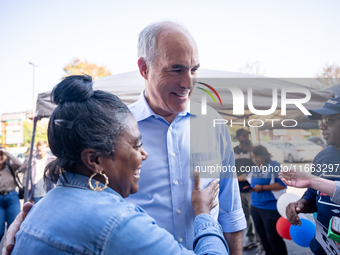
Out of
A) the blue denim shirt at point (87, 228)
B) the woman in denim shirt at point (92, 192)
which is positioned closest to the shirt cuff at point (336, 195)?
the woman in denim shirt at point (92, 192)

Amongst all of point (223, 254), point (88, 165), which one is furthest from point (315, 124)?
point (88, 165)

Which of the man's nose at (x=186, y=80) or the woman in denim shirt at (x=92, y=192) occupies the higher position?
the man's nose at (x=186, y=80)

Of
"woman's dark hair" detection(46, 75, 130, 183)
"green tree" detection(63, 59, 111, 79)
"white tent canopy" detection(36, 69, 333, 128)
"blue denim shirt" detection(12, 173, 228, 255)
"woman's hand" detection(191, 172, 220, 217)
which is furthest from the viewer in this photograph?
"green tree" detection(63, 59, 111, 79)

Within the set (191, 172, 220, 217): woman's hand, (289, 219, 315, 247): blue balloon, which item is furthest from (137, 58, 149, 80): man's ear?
(289, 219, 315, 247): blue balloon

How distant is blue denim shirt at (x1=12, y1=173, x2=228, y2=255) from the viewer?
750 millimetres

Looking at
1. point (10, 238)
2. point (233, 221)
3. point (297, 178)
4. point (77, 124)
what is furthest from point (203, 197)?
point (297, 178)

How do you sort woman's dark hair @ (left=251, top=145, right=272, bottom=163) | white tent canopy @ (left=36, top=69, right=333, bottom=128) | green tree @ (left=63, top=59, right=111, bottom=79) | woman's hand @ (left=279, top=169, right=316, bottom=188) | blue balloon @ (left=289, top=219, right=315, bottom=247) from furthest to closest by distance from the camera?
green tree @ (left=63, top=59, right=111, bottom=79) < woman's dark hair @ (left=251, top=145, right=272, bottom=163) < white tent canopy @ (left=36, top=69, right=333, bottom=128) < blue balloon @ (left=289, top=219, right=315, bottom=247) < woman's hand @ (left=279, top=169, right=316, bottom=188)

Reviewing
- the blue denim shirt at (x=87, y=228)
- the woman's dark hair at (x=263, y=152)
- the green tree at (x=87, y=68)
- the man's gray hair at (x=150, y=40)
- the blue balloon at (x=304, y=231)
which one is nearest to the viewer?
the blue denim shirt at (x=87, y=228)

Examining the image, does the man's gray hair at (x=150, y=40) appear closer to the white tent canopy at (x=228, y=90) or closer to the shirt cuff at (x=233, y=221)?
the shirt cuff at (x=233, y=221)

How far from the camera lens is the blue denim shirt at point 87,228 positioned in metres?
0.75

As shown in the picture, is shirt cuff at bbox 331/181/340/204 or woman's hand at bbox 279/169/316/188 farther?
woman's hand at bbox 279/169/316/188

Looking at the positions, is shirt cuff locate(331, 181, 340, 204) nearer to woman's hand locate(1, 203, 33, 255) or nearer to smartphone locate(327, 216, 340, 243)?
smartphone locate(327, 216, 340, 243)

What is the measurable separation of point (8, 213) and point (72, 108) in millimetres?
4537

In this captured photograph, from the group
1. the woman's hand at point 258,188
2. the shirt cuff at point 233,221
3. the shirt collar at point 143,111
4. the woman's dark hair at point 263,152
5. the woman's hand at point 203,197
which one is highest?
the shirt collar at point 143,111
